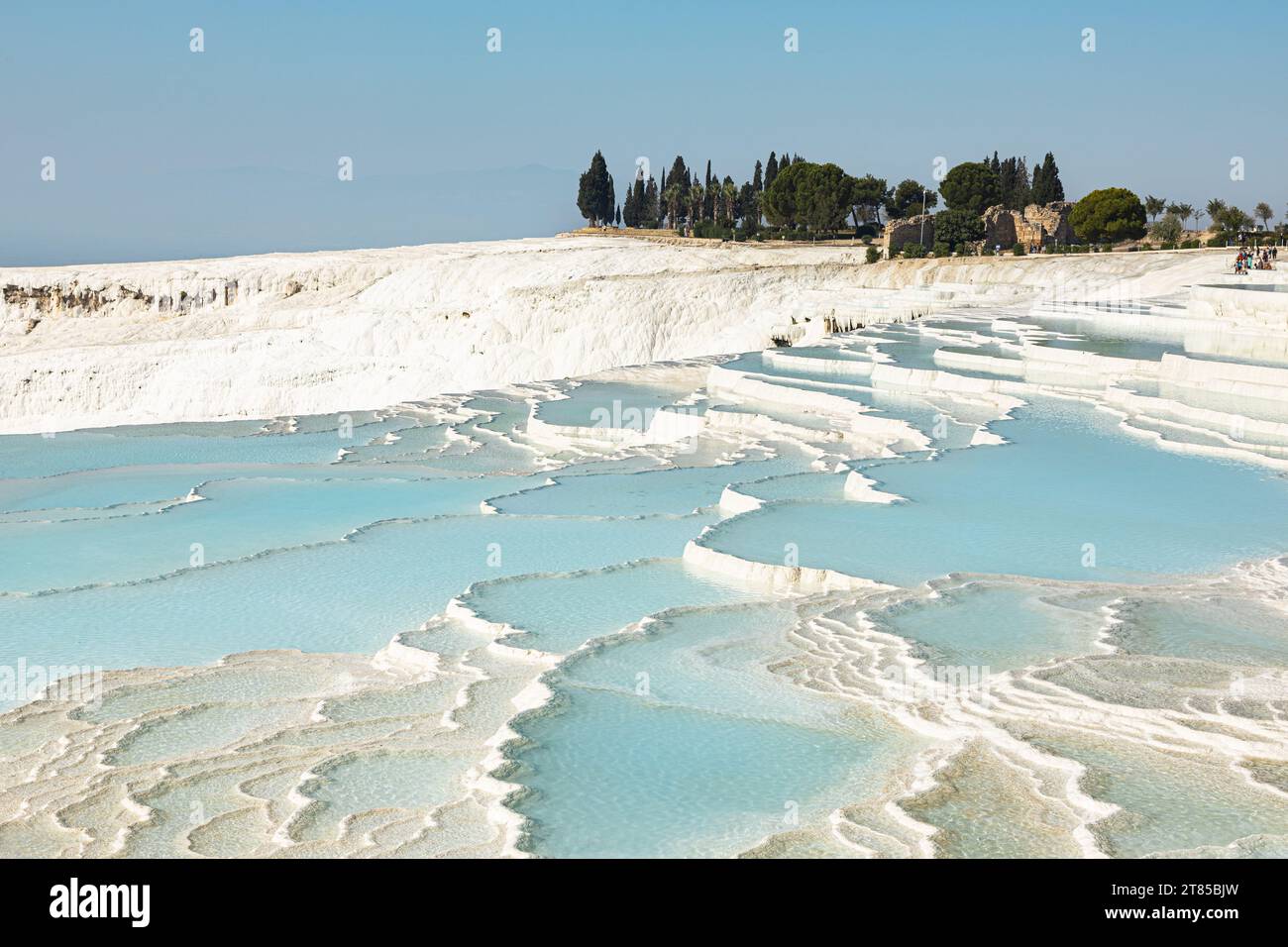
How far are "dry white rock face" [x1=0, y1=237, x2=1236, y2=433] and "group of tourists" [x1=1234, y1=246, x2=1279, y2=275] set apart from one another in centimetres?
102

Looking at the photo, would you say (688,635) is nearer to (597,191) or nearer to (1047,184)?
(1047,184)

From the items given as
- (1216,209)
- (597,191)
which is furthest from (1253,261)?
(597,191)

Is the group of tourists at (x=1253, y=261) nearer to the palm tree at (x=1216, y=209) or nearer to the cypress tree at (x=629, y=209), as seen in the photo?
the palm tree at (x=1216, y=209)

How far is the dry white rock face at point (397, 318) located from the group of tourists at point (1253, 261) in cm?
102

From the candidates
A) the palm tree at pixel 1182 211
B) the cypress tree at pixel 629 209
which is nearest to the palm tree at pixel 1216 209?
the palm tree at pixel 1182 211

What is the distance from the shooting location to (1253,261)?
85.0ft

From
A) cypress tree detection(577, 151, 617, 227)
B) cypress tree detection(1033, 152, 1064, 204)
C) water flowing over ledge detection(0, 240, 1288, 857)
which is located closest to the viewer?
water flowing over ledge detection(0, 240, 1288, 857)

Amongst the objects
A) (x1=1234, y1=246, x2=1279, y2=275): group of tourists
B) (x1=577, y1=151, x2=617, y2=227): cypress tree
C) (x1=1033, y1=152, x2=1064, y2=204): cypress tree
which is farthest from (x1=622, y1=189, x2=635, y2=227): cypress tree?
(x1=1234, y1=246, x2=1279, y2=275): group of tourists

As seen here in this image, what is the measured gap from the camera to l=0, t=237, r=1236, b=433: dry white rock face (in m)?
26.1

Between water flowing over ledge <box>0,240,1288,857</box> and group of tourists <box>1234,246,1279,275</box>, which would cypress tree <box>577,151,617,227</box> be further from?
water flowing over ledge <box>0,240,1288,857</box>

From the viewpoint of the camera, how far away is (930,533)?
7930mm

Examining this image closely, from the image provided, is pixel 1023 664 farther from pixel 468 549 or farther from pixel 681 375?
pixel 681 375

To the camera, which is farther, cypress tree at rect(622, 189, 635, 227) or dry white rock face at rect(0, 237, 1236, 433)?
cypress tree at rect(622, 189, 635, 227)
